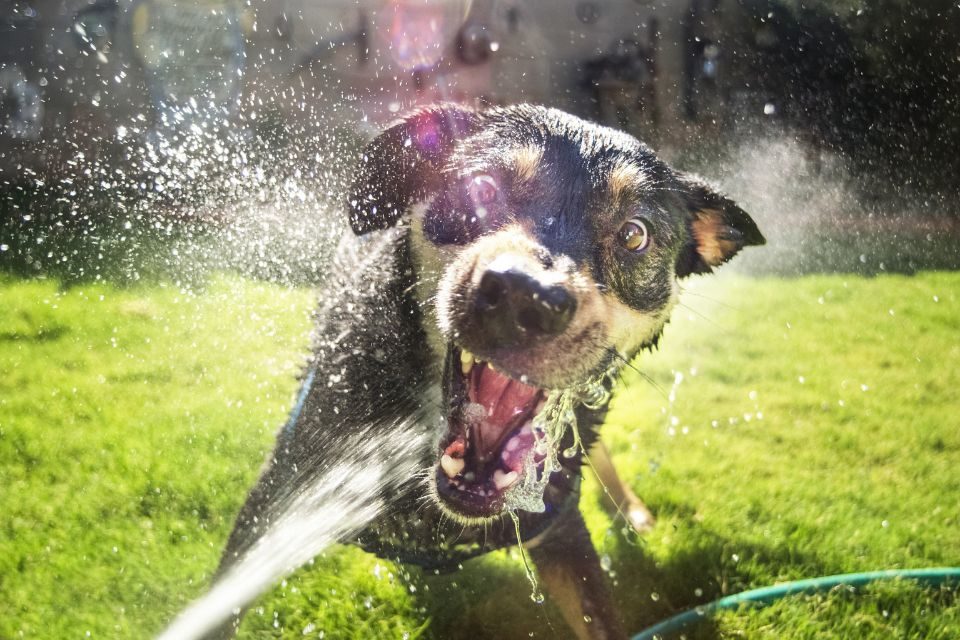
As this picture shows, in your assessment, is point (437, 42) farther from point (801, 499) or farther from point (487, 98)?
point (801, 499)

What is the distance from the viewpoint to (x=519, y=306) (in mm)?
1670

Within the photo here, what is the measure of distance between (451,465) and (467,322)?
0.45 m

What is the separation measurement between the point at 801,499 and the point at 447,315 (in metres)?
2.12

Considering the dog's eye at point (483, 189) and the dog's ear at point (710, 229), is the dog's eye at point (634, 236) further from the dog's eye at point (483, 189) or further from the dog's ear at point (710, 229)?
the dog's eye at point (483, 189)

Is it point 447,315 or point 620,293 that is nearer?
point 447,315

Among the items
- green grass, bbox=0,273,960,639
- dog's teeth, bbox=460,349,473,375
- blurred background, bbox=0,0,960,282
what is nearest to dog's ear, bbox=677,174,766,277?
dog's teeth, bbox=460,349,473,375

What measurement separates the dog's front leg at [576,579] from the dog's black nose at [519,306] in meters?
0.80

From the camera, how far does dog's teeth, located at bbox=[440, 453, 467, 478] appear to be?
195 centimetres

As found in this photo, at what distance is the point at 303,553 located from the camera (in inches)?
91.8

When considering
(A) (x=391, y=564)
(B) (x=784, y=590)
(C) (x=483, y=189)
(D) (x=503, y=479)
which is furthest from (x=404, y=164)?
(B) (x=784, y=590)

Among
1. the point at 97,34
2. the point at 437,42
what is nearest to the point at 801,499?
the point at 437,42

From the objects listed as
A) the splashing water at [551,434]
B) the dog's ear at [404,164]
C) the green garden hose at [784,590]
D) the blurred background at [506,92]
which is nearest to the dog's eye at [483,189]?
the dog's ear at [404,164]

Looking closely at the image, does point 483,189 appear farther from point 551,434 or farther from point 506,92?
point 506,92

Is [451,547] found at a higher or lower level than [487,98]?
lower
